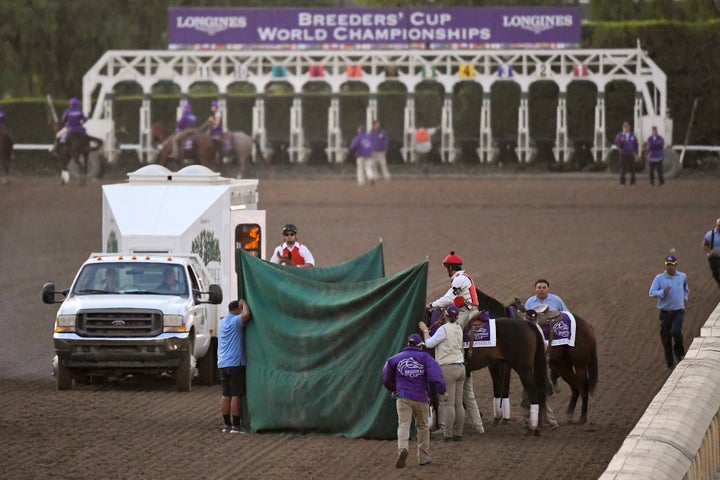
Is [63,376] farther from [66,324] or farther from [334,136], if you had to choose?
[334,136]

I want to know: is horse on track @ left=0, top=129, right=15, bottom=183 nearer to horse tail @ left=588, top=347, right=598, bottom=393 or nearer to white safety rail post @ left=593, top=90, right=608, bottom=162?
white safety rail post @ left=593, top=90, right=608, bottom=162

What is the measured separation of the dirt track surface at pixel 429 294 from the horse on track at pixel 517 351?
57 cm

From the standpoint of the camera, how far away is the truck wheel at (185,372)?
1867cm

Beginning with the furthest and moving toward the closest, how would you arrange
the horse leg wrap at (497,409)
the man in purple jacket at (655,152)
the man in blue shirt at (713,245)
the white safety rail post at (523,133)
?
1. the white safety rail post at (523,133)
2. the man in purple jacket at (655,152)
3. the man in blue shirt at (713,245)
4. the horse leg wrap at (497,409)

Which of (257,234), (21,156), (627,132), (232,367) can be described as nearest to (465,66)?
(627,132)

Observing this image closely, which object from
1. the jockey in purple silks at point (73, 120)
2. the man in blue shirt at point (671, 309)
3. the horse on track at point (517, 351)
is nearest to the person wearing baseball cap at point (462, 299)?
the horse on track at point (517, 351)

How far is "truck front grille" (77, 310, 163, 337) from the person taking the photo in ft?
60.7

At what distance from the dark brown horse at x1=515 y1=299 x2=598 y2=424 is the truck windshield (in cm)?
481

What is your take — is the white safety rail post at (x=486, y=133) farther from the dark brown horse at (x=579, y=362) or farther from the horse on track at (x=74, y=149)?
the dark brown horse at (x=579, y=362)

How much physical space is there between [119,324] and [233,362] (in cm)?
245

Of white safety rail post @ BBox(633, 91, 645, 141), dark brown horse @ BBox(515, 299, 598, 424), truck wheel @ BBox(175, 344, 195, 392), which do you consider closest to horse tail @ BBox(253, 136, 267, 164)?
white safety rail post @ BBox(633, 91, 645, 141)

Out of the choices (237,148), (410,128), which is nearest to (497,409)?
(237,148)

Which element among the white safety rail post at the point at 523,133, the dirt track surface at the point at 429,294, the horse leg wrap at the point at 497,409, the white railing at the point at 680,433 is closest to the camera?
the white railing at the point at 680,433

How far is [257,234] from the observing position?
69.7ft
